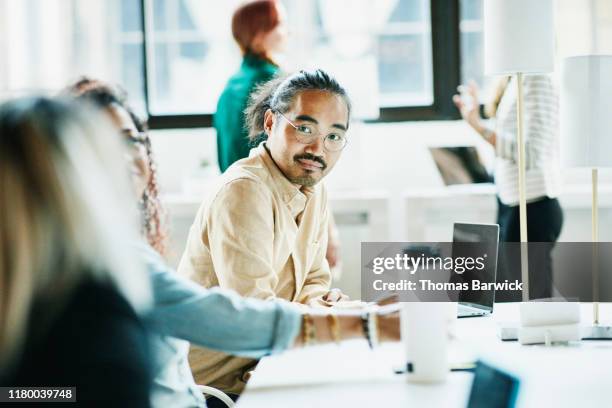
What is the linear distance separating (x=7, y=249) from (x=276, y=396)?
1.86 ft

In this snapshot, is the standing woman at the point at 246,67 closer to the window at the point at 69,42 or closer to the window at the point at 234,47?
the window at the point at 69,42

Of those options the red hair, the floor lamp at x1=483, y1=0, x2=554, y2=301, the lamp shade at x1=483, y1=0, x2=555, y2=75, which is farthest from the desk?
Answer: the red hair

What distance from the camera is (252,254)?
1832 mm

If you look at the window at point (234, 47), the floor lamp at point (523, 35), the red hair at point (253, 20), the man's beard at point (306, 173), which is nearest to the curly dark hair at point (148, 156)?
the man's beard at point (306, 173)

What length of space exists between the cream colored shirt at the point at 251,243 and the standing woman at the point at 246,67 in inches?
41.3

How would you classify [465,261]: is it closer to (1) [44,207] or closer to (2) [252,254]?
(2) [252,254]

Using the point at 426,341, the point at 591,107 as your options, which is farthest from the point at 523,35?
the point at 426,341

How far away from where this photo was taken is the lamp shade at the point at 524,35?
2.03 metres

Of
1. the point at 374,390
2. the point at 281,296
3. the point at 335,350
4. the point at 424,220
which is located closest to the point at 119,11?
the point at 424,220

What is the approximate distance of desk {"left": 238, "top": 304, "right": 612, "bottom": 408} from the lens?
1321mm

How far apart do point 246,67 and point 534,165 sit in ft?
3.88

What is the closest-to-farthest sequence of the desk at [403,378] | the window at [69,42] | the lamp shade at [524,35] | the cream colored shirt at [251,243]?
the desk at [403,378], the cream colored shirt at [251,243], the lamp shade at [524,35], the window at [69,42]

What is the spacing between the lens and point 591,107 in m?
1.88

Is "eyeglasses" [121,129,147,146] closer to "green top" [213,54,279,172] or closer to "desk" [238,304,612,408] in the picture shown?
"desk" [238,304,612,408]
